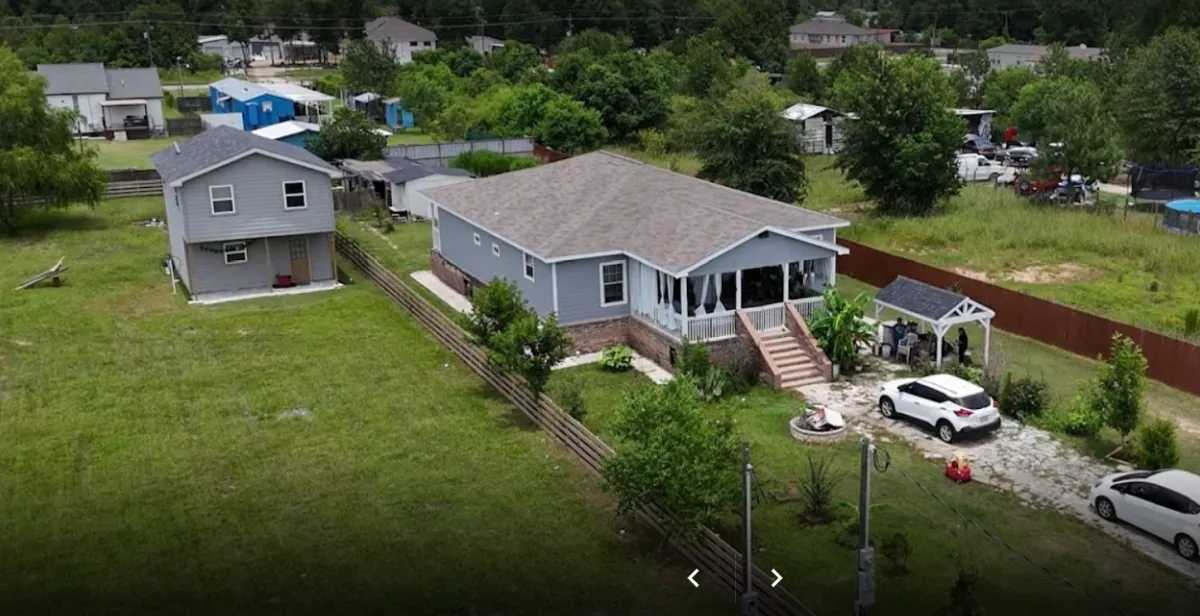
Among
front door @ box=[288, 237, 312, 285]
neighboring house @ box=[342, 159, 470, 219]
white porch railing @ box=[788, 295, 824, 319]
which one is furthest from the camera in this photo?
neighboring house @ box=[342, 159, 470, 219]

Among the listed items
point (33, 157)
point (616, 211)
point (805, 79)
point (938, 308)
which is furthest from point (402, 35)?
point (938, 308)

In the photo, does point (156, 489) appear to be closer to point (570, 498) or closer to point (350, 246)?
point (570, 498)

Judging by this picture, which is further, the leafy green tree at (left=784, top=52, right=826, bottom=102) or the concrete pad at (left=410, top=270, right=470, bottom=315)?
the leafy green tree at (left=784, top=52, right=826, bottom=102)

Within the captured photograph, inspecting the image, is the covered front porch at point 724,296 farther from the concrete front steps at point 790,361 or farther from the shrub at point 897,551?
the shrub at point 897,551

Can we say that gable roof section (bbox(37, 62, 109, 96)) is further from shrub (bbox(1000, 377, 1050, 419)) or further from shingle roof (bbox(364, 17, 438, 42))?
shrub (bbox(1000, 377, 1050, 419))

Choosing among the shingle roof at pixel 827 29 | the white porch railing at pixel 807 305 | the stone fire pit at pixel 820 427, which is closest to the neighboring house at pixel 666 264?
the white porch railing at pixel 807 305

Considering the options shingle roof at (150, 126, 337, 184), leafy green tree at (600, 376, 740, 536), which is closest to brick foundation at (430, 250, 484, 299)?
shingle roof at (150, 126, 337, 184)
